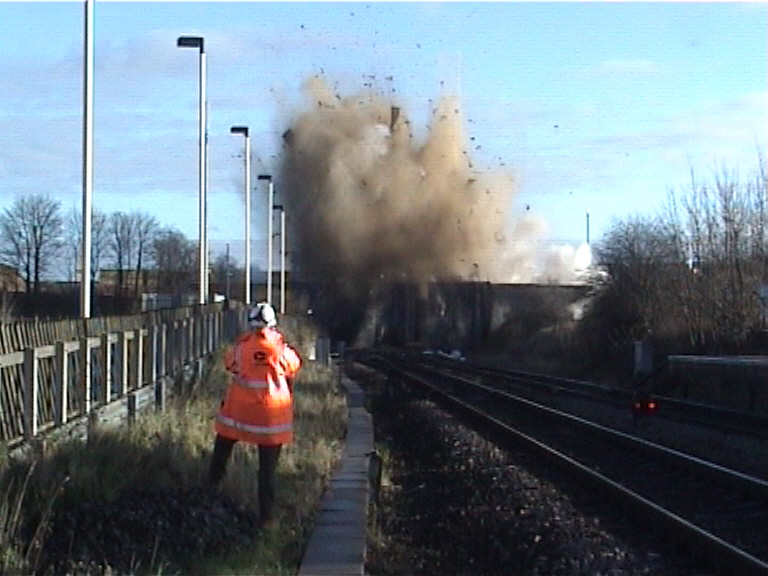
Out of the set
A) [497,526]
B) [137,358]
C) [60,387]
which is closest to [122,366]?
[137,358]

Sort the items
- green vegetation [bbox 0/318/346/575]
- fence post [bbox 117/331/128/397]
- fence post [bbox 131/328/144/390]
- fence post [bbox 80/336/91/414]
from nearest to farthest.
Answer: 1. green vegetation [bbox 0/318/346/575]
2. fence post [bbox 80/336/91/414]
3. fence post [bbox 117/331/128/397]
4. fence post [bbox 131/328/144/390]

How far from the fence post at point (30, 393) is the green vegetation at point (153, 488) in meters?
0.58

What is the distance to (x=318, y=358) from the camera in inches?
1960

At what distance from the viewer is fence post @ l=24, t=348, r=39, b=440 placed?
13797 millimetres

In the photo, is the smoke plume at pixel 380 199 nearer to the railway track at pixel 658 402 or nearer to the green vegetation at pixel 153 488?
the railway track at pixel 658 402

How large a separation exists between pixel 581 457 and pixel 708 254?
85.2ft

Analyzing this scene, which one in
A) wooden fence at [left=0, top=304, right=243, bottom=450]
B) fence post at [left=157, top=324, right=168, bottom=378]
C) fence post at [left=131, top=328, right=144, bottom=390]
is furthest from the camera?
fence post at [left=157, top=324, right=168, bottom=378]

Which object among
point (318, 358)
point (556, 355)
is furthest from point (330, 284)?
point (318, 358)

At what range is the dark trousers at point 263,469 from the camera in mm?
12836

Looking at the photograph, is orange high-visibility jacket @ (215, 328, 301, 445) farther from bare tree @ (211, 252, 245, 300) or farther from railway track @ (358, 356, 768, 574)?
bare tree @ (211, 252, 245, 300)

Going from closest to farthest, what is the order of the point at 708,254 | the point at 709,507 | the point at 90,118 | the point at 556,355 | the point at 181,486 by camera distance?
the point at 181,486
the point at 709,507
the point at 90,118
the point at 708,254
the point at 556,355

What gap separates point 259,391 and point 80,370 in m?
4.13

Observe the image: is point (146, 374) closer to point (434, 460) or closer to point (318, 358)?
point (434, 460)

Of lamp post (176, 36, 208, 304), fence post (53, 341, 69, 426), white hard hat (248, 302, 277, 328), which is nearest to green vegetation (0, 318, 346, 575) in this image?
fence post (53, 341, 69, 426)
